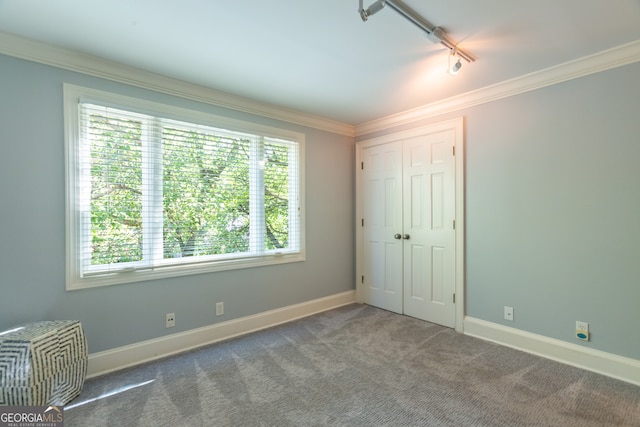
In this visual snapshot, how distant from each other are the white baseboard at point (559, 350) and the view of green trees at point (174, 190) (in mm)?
2288

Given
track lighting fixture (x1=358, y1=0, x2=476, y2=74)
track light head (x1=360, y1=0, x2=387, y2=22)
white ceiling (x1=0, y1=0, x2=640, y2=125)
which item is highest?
white ceiling (x1=0, y1=0, x2=640, y2=125)

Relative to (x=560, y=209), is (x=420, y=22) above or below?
above

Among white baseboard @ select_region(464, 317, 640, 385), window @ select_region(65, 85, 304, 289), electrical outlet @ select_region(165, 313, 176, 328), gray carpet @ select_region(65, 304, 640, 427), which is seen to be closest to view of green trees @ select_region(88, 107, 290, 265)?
window @ select_region(65, 85, 304, 289)

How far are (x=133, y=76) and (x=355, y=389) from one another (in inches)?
117

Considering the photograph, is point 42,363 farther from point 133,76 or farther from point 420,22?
point 420,22

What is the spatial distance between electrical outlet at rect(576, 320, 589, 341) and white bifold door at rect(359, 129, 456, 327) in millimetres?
1005

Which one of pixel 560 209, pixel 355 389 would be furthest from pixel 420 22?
pixel 355 389

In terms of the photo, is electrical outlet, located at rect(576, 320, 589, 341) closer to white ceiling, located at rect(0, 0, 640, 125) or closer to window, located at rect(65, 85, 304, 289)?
white ceiling, located at rect(0, 0, 640, 125)

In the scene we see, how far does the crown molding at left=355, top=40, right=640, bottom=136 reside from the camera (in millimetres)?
2195

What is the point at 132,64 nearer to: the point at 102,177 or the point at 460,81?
the point at 102,177

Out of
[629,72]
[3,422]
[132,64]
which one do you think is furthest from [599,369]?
[132,64]

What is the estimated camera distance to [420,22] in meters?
1.85

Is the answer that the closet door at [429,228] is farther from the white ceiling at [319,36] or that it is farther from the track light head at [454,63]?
the track light head at [454,63]

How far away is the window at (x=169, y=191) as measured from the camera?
7.54 feet
